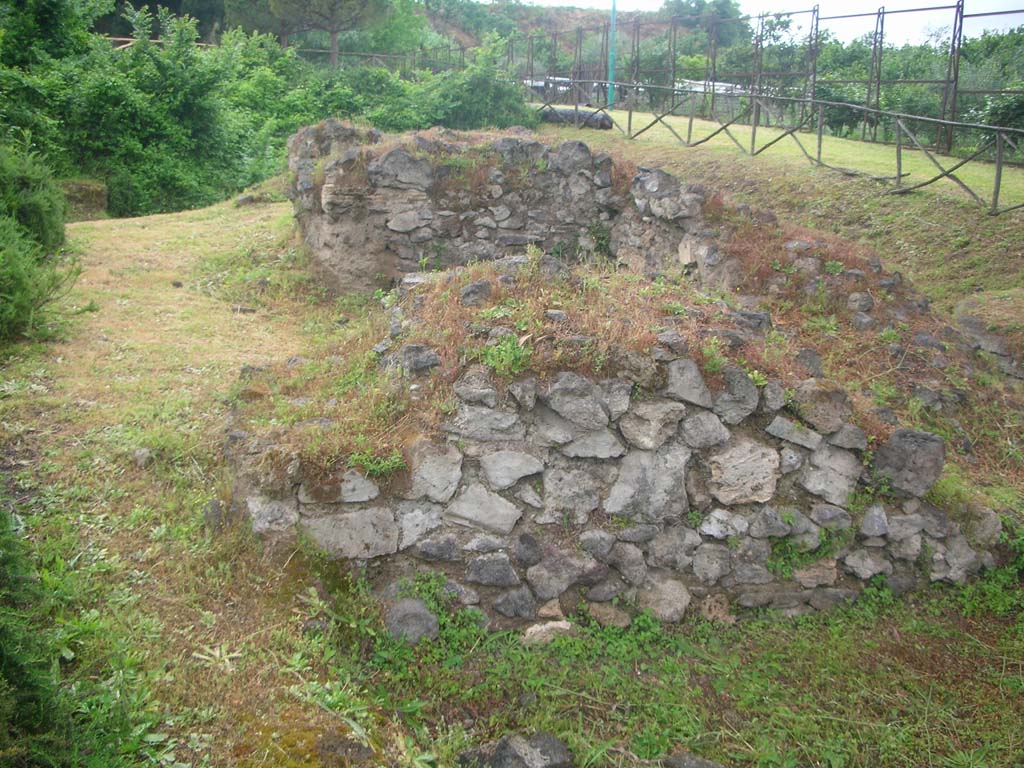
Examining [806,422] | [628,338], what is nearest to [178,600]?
[628,338]

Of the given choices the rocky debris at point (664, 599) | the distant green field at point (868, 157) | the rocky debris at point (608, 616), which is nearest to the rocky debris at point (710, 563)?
the rocky debris at point (664, 599)

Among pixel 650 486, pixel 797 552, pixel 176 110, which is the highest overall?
pixel 176 110

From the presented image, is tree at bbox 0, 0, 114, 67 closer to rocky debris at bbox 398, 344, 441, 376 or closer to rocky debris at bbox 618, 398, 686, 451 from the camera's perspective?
rocky debris at bbox 398, 344, 441, 376

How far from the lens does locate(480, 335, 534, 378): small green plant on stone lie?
510 centimetres

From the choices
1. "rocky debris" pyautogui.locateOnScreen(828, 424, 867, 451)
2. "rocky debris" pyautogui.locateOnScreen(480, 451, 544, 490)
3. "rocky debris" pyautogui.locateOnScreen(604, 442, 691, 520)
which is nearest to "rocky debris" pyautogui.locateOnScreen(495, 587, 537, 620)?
"rocky debris" pyautogui.locateOnScreen(480, 451, 544, 490)

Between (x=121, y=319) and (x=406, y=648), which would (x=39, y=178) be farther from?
(x=406, y=648)

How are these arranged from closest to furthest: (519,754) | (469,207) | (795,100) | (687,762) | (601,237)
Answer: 1. (519,754)
2. (687,762)
3. (469,207)
4. (601,237)
5. (795,100)

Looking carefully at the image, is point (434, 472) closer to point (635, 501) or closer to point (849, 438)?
point (635, 501)

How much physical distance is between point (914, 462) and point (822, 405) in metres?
0.72

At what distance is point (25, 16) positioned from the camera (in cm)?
1556

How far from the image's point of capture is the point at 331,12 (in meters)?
25.6

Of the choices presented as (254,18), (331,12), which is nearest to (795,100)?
(331,12)

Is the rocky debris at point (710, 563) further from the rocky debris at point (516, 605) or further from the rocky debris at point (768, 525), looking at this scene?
the rocky debris at point (516, 605)

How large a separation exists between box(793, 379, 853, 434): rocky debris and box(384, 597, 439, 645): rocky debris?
9.19ft
